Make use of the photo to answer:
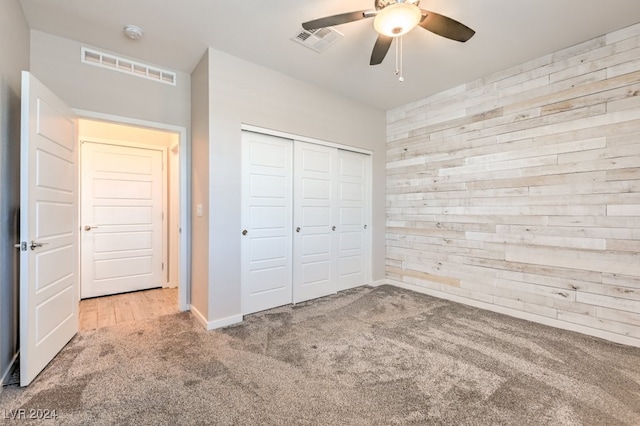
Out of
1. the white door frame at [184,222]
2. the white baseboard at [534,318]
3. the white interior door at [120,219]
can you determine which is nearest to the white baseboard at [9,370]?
the white door frame at [184,222]

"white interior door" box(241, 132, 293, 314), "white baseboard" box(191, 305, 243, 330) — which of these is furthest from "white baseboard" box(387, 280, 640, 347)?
"white baseboard" box(191, 305, 243, 330)

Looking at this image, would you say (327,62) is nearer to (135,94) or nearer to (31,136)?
(135,94)

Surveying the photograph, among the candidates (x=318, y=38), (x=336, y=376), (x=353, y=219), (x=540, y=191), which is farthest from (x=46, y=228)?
(x=540, y=191)

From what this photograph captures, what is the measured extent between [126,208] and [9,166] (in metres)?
2.17

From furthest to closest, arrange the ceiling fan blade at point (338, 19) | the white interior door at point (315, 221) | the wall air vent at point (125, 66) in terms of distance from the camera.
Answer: the white interior door at point (315, 221) < the wall air vent at point (125, 66) < the ceiling fan blade at point (338, 19)

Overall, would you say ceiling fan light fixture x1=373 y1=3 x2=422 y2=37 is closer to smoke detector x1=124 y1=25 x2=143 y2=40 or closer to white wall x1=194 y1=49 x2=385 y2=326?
white wall x1=194 y1=49 x2=385 y2=326

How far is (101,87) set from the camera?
2.76 m

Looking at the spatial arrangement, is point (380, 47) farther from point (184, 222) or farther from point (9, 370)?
point (9, 370)

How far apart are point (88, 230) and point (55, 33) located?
2.40 meters

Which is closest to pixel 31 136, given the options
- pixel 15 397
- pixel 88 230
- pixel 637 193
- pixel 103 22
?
pixel 103 22

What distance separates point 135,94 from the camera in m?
2.92

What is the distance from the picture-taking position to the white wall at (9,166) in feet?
6.09

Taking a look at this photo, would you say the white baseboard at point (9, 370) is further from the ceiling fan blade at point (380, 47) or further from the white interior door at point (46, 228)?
the ceiling fan blade at point (380, 47)

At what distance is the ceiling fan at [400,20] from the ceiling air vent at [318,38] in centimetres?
61
